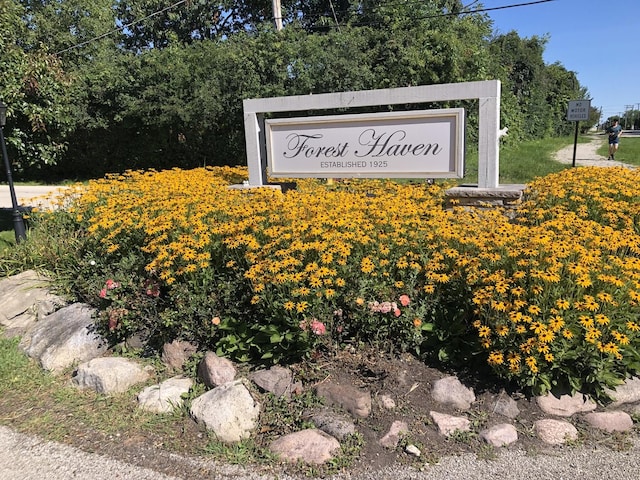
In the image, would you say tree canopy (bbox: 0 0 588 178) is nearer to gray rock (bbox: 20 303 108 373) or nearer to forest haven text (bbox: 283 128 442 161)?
forest haven text (bbox: 283 128 442 161)

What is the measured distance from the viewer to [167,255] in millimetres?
3734

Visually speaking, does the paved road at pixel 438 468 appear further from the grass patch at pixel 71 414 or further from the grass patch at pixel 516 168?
the grass patch at pixel 516 168

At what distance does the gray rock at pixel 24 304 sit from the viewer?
4672mm

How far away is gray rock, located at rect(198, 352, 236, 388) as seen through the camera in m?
3.39

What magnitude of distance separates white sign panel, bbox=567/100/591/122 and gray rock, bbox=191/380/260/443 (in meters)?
13.3

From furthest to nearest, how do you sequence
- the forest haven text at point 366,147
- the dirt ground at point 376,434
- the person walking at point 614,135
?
1. the person walking at point 614,135
2. the forest haven text at point 366,147
3. the dirt ground at point 376,434

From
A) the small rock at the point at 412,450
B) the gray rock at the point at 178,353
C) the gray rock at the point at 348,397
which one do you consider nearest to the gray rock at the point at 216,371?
the gray rock at the point at 178,353

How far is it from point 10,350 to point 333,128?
396 cm

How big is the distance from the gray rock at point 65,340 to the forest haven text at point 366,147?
3.19m

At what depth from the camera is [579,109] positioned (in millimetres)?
13750

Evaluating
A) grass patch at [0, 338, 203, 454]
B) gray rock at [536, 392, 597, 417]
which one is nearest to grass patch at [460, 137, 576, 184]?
gray rock at [536, 392, 597, 417]

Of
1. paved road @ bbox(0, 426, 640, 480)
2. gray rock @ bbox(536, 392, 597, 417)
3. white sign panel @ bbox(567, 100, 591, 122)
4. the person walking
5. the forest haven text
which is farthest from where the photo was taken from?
the person walking

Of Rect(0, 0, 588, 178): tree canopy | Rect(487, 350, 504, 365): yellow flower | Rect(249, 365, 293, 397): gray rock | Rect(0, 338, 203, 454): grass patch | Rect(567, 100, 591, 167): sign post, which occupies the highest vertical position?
Rect(0, 0, 588, 178): tree canopy

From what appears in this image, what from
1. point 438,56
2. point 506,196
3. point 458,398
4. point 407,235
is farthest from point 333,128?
point 438,56
